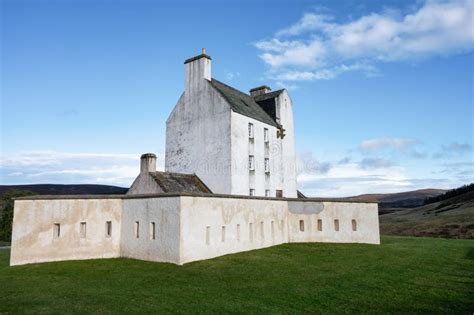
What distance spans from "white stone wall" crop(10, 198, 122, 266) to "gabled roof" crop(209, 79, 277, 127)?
14644 mm

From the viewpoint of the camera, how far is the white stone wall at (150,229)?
Answer: 2155cm

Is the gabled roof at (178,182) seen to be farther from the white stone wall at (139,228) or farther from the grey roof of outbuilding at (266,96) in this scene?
the grey roof of outbuilding at (266,96)

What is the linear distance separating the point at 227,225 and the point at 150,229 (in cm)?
556

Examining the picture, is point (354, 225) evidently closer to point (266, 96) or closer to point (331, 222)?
point (331, 222)

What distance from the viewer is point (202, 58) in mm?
33844

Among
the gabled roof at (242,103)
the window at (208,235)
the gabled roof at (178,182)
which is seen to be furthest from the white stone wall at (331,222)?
the window at (208,235)

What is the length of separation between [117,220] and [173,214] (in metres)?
5.62

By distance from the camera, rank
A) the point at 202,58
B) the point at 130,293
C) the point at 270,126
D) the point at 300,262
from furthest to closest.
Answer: the point at 270,126, the point at 202,58, the point at 300,262, the point at 130,293

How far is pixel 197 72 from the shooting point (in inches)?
1342

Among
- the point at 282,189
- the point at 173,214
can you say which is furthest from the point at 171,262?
the point at 282,189

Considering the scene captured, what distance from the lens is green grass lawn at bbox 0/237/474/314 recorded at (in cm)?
1239

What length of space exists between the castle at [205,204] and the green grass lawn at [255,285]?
5.55 ft

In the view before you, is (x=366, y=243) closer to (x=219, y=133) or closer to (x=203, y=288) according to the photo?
(x=219, y=133)

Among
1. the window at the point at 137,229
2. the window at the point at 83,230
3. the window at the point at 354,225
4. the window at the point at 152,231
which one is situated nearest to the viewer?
the window at the point at 152,231
